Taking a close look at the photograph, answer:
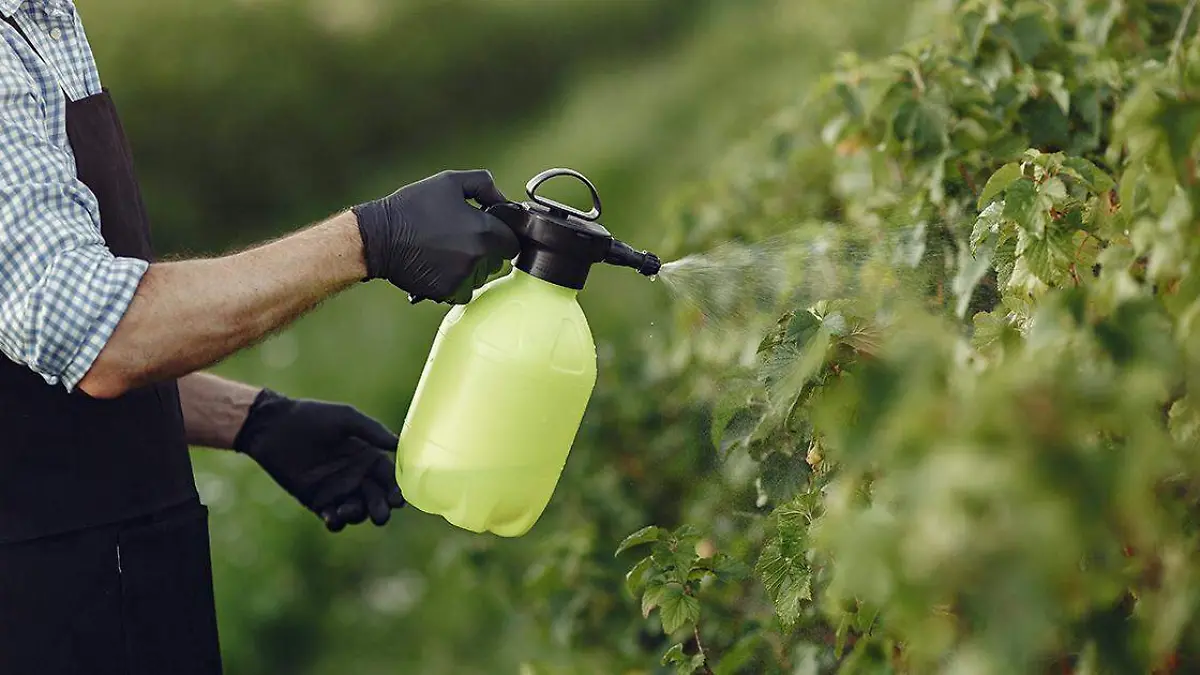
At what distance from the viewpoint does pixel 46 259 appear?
1586mm

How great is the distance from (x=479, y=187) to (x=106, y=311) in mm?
522

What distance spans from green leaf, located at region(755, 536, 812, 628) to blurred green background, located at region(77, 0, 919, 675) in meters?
0.62

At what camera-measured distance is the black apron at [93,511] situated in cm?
180

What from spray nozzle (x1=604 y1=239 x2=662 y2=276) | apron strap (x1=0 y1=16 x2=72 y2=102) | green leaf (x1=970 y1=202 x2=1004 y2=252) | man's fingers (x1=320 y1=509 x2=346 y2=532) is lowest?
man's fingers (x1=320 y1=509 x2=346 y2=532)

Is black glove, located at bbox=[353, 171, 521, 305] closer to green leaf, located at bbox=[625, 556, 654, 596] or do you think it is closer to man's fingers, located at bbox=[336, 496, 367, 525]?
green leaf, located at bbox=[625, 556, 654, 596]

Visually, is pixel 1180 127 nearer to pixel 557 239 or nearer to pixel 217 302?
pixel 557 239

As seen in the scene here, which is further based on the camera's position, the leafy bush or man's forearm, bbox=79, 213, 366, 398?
man's forearm, bbox=79, 213, 366, 398

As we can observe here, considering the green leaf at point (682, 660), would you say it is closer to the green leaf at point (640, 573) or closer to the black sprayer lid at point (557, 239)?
the green leaf at point (640, 573)

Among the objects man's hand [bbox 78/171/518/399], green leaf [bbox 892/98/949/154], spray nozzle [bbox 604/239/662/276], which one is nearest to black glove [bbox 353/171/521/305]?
man's hand [bbox 78/171/518/399]

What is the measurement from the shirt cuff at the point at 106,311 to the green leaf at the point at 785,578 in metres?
0.84

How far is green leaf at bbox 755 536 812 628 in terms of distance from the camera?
1546 mm

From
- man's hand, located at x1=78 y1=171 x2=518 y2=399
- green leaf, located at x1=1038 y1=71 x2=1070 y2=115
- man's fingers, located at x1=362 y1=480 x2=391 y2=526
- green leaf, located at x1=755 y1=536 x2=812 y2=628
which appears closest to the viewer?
green leaf, located at x1=755 y1=536 x2=812 y2=628

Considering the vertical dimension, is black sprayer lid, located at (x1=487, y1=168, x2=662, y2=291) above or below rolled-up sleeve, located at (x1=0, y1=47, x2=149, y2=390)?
below

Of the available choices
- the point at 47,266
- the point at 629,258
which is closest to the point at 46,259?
the point at 47,266
